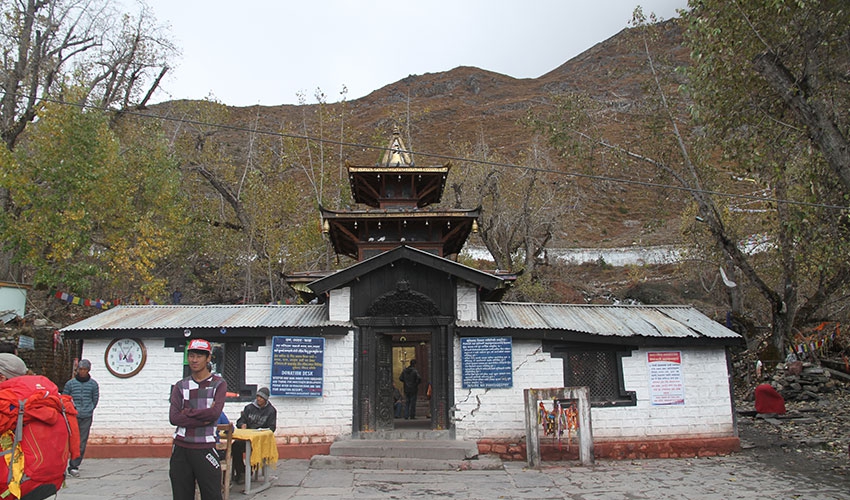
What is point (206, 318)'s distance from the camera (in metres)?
11.3

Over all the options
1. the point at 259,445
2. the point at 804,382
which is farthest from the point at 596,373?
the point at 804,382

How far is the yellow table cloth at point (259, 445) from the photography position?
751 centimetres

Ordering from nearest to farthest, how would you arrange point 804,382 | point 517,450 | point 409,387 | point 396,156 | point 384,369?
point 517,450 → point 384,369 → point 409,387 → point 804,382 → point 396,156

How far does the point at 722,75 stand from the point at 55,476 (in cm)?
1316

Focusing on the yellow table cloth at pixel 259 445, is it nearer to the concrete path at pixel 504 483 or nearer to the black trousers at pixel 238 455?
the black trousers at pixel 238 455

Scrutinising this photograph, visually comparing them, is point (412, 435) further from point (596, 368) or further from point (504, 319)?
point (596, 368)

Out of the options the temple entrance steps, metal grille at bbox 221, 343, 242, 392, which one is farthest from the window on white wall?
metal grille at bbox 221, 343, 242, 392

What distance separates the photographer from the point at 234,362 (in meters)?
10.8

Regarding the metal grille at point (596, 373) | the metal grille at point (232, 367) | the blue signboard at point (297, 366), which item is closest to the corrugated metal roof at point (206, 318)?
the blue signboard at point (297, 366)

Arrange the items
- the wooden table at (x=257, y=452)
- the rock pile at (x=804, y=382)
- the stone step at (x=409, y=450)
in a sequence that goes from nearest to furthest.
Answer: the wooden table at (x=257, y=452) → the stone step at (x=409, y=450) → the rock pile at (x=804, y=382)

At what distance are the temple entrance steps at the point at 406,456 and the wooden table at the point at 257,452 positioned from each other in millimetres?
1612

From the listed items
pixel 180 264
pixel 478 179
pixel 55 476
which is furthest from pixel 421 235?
Result: pixel 180 264

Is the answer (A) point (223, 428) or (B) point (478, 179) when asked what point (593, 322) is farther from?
(B) point (478, 179)

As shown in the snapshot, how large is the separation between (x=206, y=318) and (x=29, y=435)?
7111mm
